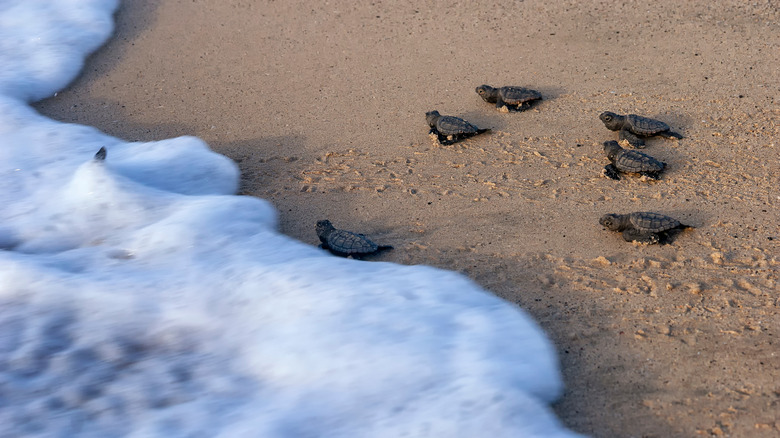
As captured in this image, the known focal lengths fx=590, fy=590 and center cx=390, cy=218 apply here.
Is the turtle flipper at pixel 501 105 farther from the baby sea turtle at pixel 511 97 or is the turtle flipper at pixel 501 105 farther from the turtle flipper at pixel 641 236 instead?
the turtle flipper at pixel 641 236

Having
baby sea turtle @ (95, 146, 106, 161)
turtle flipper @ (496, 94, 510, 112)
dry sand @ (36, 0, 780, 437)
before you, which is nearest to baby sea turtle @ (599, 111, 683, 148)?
dry sand @ (36, 0, 780, 437)

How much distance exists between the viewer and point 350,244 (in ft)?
9.78

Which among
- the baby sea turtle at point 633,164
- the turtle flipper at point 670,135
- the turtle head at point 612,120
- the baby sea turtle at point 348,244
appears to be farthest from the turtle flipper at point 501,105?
the baby sea turtle at point 348,244

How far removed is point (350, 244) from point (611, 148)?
1734 mm

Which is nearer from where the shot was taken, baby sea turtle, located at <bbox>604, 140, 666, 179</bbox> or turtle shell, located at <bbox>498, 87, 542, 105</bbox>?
baby sea turtle, located at <bbox>604, 140, 666, 179</bbox>

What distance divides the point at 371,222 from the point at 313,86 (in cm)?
181

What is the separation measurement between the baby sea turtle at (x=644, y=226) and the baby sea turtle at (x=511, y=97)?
1.44 metres

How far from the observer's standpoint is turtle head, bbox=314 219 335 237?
3096 millimetres

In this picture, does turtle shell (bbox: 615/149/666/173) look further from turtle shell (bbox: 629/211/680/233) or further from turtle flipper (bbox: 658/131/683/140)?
turtle shell (bbox: 629/211/680/233)

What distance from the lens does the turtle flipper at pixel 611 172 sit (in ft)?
11.4

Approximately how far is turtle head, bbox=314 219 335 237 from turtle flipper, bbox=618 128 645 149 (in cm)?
197

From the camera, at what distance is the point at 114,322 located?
2.77 m

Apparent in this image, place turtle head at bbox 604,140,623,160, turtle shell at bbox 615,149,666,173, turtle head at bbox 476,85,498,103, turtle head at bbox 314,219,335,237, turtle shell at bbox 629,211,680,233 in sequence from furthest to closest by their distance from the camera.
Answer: turtle head at bbox 476,85,498,103 < turtle head at bbox 604,140,623,160 < turtle shell at bbox 615,149,666,173 < turtle head at bbox 314,219,335,237 < turtle shell at bbox 629,211,680,233

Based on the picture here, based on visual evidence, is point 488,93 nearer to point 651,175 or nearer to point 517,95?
point 517,95
